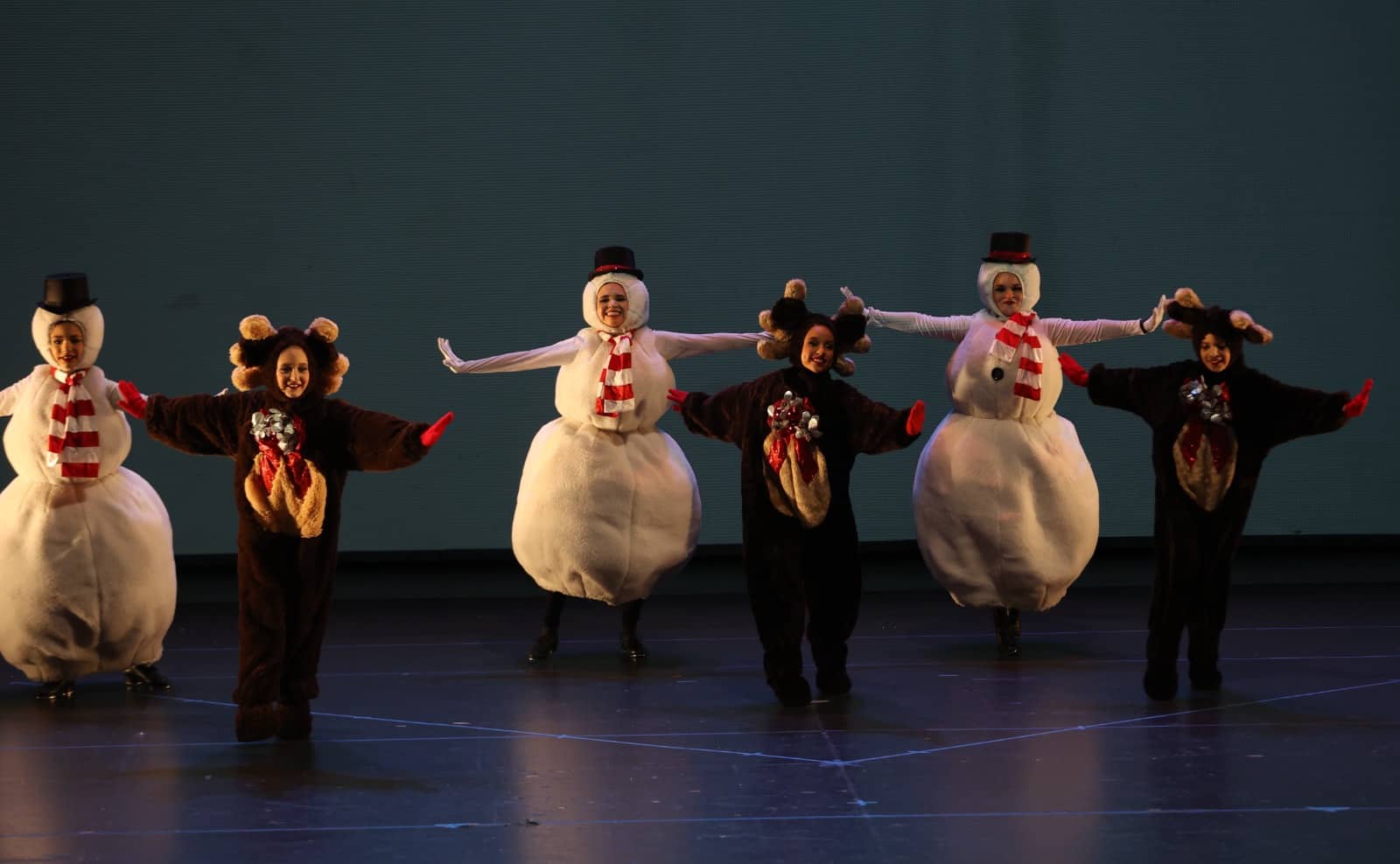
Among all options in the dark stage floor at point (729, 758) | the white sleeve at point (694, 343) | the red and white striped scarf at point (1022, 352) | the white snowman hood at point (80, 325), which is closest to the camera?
the dark stage floor at point (729, 758)

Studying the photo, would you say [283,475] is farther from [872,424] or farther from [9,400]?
[872,424]

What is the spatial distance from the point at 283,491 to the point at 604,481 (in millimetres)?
1439

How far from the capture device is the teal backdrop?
24.9ft

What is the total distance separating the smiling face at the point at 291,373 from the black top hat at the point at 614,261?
1.48 meters

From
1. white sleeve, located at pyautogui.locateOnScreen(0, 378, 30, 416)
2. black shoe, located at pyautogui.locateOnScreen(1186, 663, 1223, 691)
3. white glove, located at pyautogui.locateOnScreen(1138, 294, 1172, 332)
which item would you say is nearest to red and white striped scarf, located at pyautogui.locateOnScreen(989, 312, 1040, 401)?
white glove, located at pyautogui.locateOnScreen(1138, 294, 1172, 332)

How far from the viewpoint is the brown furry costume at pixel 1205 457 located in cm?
505

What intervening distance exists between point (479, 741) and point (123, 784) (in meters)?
0.92

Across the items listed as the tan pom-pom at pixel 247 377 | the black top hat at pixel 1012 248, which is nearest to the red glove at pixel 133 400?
the tan pom-pom at pixel 247 377

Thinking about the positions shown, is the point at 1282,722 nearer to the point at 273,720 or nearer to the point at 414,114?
the point at 273,720

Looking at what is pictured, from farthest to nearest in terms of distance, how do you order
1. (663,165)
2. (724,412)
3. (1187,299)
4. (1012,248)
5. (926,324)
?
(663,165) → (926,324) → (1012,248) → (724,412) → (1187,299)

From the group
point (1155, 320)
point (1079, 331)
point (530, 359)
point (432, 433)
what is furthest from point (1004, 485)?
point (432, 433)

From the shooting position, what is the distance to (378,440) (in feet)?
15.3

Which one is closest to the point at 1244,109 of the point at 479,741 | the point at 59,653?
the point at 479,741

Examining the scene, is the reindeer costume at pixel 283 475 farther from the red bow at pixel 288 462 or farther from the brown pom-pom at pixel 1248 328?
the brown pom-pom at pixel 1248 328
